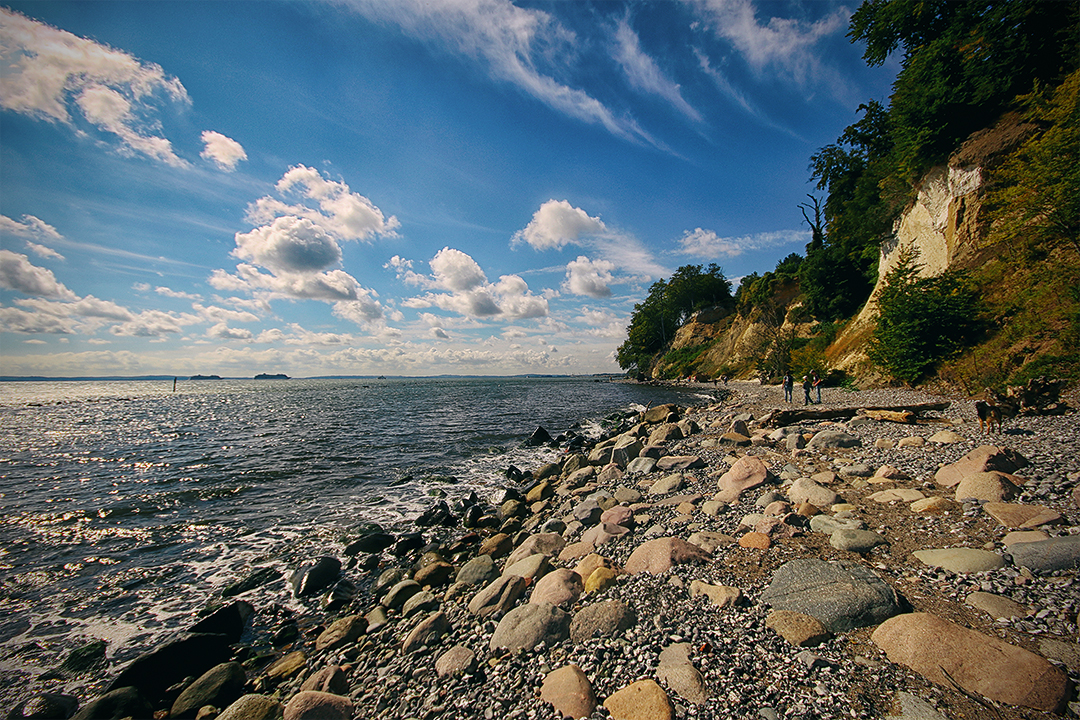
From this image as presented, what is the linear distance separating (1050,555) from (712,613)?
3.48 metres

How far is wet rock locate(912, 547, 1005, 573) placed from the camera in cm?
392

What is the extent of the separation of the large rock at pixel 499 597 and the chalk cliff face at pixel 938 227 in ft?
83.1

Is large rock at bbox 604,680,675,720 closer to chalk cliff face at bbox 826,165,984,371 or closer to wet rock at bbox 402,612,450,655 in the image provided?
wet rock at bbox 402,612,450,655

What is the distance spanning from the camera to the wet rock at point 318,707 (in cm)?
377

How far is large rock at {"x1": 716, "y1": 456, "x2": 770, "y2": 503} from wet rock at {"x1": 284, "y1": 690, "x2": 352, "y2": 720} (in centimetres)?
658

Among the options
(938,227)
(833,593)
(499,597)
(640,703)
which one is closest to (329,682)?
(499,597)

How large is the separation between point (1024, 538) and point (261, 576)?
11946 millimetres

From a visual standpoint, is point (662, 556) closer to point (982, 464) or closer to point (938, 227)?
point (982, 464)

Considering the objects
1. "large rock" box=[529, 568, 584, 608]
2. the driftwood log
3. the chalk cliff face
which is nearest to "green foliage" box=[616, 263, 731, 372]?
the chalk cliff face

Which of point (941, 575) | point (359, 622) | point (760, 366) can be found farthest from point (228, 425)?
point (760, 366)

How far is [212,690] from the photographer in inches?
181

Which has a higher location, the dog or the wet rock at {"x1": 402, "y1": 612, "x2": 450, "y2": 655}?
the dog

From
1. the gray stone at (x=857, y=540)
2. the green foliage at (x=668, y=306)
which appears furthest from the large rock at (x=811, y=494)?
the green foliage at (x=668, y=306)

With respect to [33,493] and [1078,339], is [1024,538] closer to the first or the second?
[1078,339]
